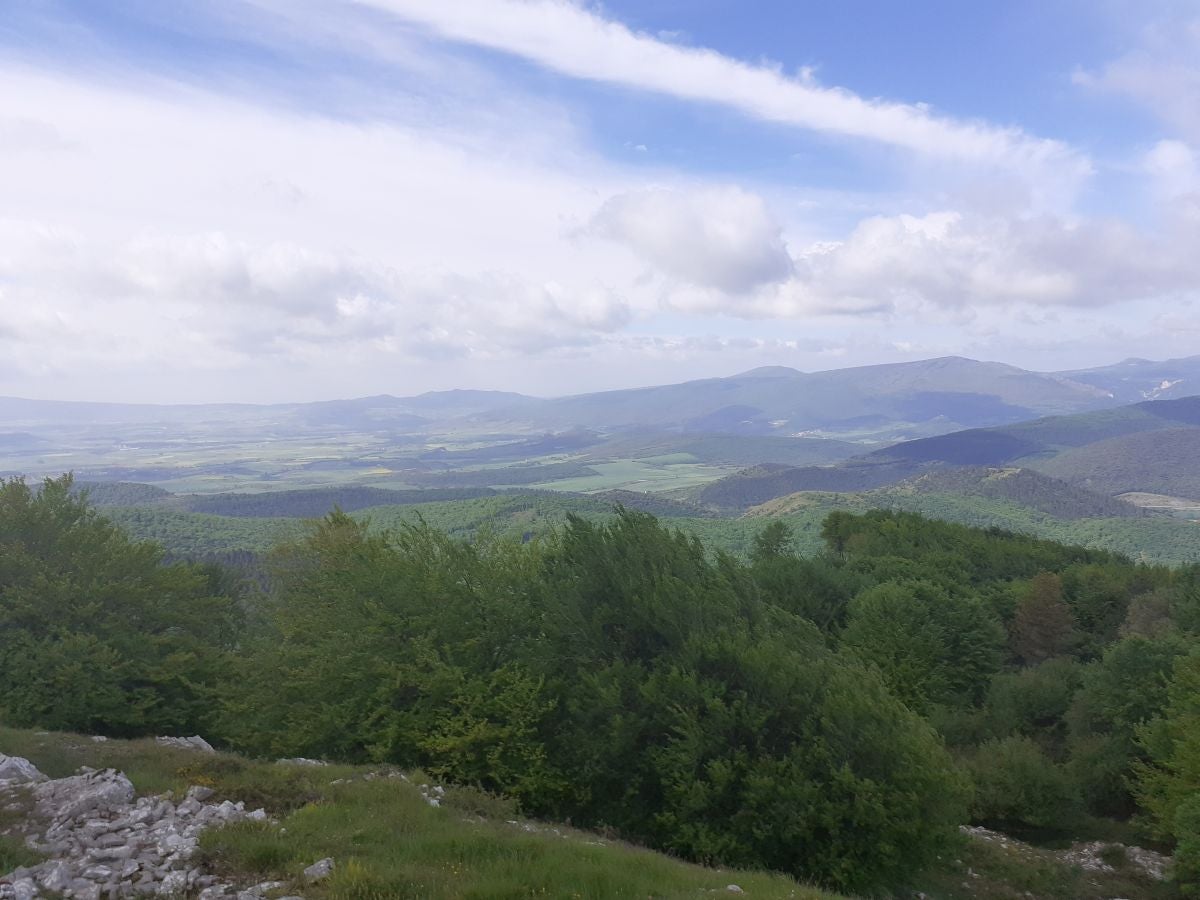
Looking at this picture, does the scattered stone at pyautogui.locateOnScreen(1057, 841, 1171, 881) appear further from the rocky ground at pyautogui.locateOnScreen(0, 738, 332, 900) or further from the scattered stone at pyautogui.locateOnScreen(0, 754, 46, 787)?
the scattered stone at pyautogui.locateOnScreen(0, 754, 46, 787)

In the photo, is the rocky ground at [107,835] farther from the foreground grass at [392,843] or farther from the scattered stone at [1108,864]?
the scattered stone at [1108,864]

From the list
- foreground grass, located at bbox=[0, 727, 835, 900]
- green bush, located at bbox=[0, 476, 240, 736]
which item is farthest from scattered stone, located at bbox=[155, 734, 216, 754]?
green bush, located at bbox=[0, 476, 240, 736]

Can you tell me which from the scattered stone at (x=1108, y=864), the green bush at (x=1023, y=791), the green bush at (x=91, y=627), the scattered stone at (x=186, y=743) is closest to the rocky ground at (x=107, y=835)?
the scattered stone at (x=186, y=743)

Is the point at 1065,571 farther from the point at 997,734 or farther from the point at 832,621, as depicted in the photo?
the point at 997,734

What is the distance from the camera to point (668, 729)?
1973 centimetres

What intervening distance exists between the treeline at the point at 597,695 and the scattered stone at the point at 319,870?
8.53 meters

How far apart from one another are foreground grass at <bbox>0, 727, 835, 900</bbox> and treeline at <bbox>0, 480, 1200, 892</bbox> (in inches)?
163

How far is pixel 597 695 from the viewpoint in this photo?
2023cm

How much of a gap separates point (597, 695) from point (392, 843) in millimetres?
9376

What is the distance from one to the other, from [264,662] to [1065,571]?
2591 inches

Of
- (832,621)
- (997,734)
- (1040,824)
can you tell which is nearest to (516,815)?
(1040,824)

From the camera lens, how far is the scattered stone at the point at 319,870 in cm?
993

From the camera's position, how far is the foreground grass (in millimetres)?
10172

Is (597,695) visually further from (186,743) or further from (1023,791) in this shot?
(1023,791)
